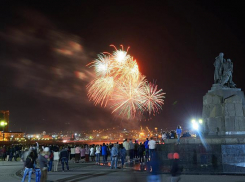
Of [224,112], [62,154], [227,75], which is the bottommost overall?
[62,154]

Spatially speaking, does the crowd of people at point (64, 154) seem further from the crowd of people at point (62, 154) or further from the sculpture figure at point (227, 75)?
the sculpture figure at point (227, 75)

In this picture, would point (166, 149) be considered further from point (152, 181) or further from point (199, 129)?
point (152, 181)

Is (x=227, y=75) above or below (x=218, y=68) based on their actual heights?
below

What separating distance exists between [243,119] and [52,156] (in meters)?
11.9

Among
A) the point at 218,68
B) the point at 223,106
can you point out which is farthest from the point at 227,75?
the point at 223,106

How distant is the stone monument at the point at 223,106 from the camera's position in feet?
57.1

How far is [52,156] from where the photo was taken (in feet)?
53.2

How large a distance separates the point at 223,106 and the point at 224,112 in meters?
0.40

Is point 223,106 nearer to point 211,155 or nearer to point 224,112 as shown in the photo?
point 224,112

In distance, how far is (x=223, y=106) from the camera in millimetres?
17766

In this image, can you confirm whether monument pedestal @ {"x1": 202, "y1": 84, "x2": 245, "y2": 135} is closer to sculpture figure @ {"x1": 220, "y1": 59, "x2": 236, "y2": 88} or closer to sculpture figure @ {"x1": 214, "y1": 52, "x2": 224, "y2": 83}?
sculpture figure @ {"x1": 220, "y1": 59, "x2": 236, "y2": 88}

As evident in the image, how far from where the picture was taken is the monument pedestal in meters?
17.3

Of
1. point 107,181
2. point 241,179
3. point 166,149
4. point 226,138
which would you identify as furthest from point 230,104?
point 107,181

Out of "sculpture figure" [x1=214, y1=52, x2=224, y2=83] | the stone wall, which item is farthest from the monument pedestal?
the stone wall
